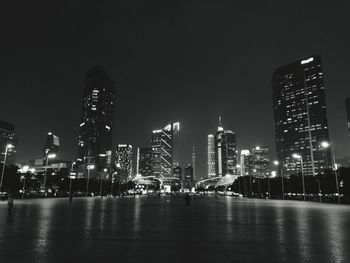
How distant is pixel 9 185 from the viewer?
284 feet

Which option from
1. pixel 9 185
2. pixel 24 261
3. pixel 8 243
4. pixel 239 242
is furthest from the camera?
pixel 9 185

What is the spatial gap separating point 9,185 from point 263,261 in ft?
303

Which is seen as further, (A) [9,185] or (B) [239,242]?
(A) [9,185]

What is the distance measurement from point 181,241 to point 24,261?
6.07 metres

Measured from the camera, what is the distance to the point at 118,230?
15766mm

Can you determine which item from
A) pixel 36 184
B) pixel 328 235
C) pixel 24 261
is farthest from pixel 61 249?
pixel 36 184

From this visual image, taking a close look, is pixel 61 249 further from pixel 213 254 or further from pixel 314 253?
pixel 314 253

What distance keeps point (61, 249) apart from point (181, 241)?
15.5ft

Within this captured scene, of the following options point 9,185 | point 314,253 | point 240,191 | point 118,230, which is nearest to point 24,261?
point 118,230

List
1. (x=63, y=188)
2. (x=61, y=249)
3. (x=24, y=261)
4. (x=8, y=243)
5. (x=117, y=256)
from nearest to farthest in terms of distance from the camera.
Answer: (x=24, y=261) → (x=117, y=256) → (x=61, y=249) → (x=8, y=243) → (x=63, y=188)

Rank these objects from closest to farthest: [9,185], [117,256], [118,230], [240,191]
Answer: [117,256]
[118,230]
[9,185]
[240,191]

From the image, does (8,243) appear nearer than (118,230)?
Yes

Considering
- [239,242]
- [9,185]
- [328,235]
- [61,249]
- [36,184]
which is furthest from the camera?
[36,184]

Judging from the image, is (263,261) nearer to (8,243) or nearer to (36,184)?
(8,243)
